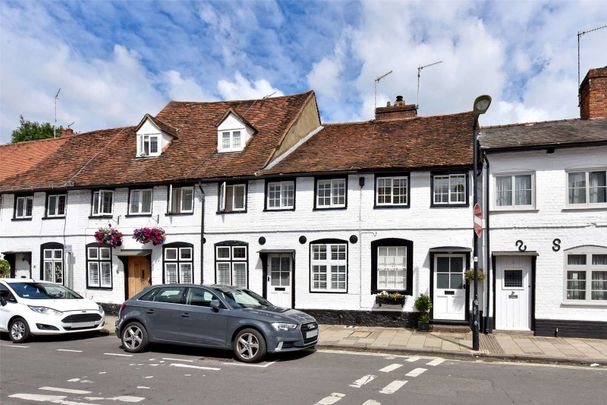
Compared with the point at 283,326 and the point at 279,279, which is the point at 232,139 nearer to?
the point at 279,279

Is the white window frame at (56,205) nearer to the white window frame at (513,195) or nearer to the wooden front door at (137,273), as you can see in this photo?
the wooden front door at (137,273)

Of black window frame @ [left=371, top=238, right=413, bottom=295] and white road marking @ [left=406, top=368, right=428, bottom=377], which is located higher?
black window frame @ [left=371, top=238, right=413, bottom=295]

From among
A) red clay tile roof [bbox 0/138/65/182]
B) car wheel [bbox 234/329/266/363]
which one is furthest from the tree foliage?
car wheel [bbox 234/329/266/363]

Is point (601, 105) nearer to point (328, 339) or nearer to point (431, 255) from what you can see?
point (431, 255)

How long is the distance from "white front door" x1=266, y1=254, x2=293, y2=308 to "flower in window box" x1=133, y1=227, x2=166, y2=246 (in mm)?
4173

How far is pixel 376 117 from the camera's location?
67.7 ft

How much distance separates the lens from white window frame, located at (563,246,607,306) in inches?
541

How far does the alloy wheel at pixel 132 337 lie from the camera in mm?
11305

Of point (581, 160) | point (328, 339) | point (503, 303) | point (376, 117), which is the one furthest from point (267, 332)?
point (376, 117)

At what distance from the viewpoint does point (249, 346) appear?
1019 cm

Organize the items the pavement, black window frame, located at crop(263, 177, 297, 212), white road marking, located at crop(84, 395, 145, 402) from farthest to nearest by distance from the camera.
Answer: black window frame, located at crop(263, 177, 297, 212), the pavement, white road marking, located at crop(84, 395, 145, 402)

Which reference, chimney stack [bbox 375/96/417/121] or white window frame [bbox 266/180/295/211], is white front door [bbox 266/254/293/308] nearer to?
white window frame [bbox 266/180/295/211]

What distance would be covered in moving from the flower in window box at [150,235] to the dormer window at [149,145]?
383 centimetres

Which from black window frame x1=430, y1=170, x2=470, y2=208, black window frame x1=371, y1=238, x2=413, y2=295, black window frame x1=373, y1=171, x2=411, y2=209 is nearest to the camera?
black window frame x1=430, y1=170, x2=470, y2=208
